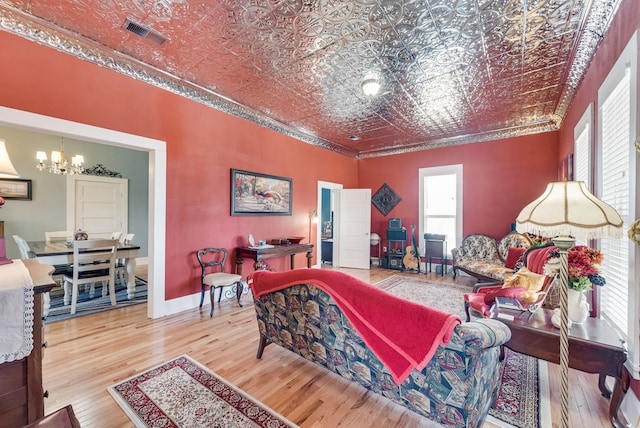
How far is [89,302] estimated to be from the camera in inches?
147

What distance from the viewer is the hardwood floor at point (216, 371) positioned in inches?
68.1

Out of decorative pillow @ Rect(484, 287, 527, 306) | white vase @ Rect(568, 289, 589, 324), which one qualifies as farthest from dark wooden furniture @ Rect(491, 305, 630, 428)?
decorative pillow @ Rect(484, 287, 527, 306)

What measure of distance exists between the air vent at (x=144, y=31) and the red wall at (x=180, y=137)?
28.3 inches

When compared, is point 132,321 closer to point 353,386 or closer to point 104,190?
point 353,386

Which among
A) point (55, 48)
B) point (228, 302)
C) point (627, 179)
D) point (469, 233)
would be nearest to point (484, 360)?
point (627, 179)

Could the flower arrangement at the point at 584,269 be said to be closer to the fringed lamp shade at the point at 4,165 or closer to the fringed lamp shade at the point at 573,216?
the fringed lamp shade at the point at 573,216

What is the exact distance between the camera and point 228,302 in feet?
12.9

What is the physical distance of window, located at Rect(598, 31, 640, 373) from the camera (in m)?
1.56

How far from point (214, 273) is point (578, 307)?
3910 millimetres

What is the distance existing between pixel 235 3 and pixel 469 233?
18.2 feet

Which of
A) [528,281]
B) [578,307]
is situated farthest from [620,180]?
[528,281]

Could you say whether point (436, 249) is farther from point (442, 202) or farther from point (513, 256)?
point (513, 256)

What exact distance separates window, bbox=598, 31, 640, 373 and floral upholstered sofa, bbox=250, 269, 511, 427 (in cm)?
91

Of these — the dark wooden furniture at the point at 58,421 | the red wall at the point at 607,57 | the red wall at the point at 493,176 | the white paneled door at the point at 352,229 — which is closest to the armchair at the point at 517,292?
the red wall at the point at 607,57
